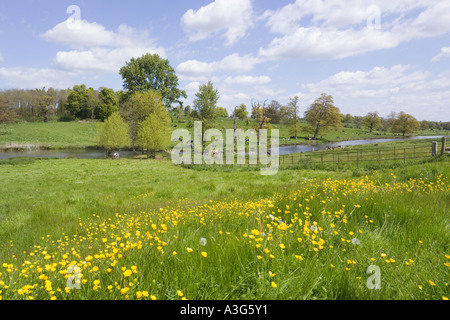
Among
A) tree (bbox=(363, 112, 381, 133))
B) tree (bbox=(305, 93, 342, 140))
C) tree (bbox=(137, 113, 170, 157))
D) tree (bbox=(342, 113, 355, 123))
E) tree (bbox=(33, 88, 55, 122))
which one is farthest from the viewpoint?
tree (bbox=(342, 113, 355, 123))

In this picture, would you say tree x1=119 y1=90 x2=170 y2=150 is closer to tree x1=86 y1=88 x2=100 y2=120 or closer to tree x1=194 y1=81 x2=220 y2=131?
tree x1=194 y1=81 x2=220 y2=131

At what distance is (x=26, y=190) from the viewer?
54.8ft

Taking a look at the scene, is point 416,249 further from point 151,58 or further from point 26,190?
point 151,58

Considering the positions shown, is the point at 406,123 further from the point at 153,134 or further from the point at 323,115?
the point at 153,134

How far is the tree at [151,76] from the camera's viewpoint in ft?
183

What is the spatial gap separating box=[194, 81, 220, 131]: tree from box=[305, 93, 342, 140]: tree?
47369 mm

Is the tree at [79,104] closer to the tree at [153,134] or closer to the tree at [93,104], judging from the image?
the tree at [93,104]

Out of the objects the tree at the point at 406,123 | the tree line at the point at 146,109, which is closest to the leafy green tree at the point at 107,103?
the tree line at the point at 146,109

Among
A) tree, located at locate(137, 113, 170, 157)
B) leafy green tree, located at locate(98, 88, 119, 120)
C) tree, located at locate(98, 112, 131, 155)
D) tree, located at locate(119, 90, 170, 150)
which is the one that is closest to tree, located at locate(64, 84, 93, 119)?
leafy green tree, located at locate(98, 88, 119, 120)

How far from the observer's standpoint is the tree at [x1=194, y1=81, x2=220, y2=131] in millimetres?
48531

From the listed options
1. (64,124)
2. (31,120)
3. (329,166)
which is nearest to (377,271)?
(329,166)

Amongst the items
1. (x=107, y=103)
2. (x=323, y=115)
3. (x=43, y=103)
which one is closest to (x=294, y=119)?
(x=323, y=115)

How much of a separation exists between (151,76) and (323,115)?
57.4 m
